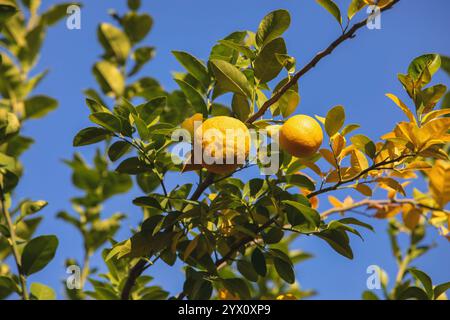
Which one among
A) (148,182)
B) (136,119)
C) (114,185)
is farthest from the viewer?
(114,185)

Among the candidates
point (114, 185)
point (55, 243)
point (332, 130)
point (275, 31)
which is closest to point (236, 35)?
point (275, 31)

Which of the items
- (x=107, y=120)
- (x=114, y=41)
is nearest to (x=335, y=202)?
(x=107, y=120)

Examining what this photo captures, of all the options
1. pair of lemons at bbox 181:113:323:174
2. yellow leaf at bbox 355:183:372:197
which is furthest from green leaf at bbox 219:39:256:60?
yellow leaf at bbox 355:183:372:197

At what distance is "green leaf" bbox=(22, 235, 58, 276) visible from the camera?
1.41 m

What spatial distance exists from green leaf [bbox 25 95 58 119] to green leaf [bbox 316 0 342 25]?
118cm

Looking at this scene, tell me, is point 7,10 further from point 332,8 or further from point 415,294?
point 415,294

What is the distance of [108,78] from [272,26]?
1.00m

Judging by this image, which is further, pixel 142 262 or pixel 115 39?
pixel 115 39

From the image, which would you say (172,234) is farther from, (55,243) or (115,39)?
(115,39)

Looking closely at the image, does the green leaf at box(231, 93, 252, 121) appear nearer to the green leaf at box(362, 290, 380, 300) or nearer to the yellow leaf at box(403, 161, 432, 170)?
the yellow leaf at box(403, 161, 432, 170)

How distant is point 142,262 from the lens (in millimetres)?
1287

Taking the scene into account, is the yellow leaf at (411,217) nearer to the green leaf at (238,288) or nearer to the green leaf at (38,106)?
the green leaf at (238,288)

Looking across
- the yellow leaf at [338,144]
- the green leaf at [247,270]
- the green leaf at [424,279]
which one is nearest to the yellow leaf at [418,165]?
the yellow leaf at [338,144]
